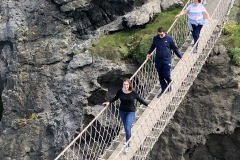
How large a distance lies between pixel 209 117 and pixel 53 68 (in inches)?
167

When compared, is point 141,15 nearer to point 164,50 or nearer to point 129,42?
point 129,42

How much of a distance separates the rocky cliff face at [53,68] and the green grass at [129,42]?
0.21m

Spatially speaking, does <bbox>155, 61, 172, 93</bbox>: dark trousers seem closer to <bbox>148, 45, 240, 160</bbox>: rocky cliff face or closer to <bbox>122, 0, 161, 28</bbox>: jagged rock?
<bbox>148, 45, 240, 160</bbox>: rocky cliff face

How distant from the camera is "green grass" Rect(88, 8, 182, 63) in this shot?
388 inches

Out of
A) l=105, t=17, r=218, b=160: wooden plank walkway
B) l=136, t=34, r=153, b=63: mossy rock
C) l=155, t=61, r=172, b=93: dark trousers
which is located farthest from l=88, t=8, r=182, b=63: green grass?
l=155, t=61, r=172, b=93: dark trousers

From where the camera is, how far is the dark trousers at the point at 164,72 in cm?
725

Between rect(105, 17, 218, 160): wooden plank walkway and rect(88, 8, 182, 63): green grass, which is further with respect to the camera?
rect(88, 8, 182, 63): green grass

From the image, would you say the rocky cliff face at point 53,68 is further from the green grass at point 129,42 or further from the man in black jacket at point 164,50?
the man in black jacket at point 164,50

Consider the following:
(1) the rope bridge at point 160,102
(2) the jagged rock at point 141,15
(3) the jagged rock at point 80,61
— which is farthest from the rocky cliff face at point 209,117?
(3) the jagged rock at point 80,61

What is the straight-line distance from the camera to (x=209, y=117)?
29.9ft

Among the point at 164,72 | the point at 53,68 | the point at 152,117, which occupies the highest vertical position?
the point at 164,72

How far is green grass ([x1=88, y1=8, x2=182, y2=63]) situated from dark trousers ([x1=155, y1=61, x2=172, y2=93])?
2.13 meters

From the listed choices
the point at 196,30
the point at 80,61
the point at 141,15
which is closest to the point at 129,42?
the point at 141,15

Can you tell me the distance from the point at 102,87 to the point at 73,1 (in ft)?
8.07
